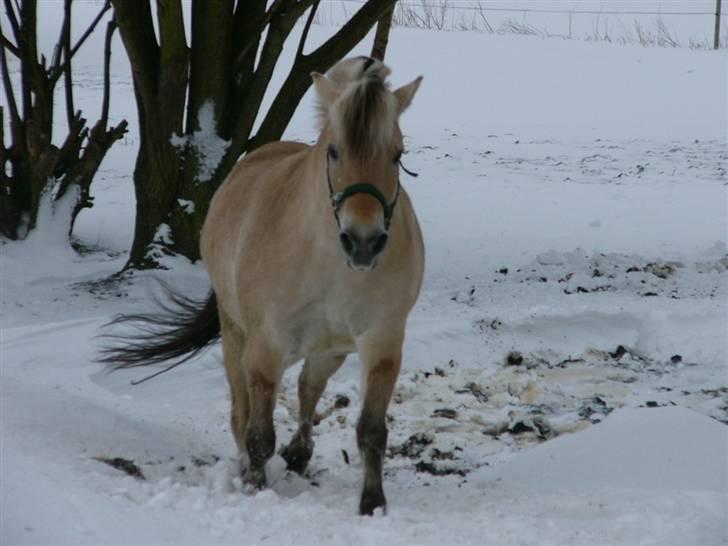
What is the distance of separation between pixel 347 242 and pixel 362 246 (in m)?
0.06

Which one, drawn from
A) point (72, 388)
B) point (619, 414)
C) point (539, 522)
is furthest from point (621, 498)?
point (72, 388)

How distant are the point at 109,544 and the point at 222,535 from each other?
38cm

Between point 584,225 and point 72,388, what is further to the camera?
point 584,225

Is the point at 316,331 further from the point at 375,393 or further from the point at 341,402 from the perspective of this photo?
the point at 341,402

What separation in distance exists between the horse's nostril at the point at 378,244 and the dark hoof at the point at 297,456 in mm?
1689

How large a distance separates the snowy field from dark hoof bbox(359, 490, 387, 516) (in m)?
0.05

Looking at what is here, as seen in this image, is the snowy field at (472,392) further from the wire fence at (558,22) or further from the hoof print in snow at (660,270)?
the wire fence at (558,22)

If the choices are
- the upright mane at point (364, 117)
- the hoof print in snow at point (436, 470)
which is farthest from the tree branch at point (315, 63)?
the upright mane at point (364, 117)

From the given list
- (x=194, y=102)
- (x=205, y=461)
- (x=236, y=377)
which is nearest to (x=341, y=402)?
(x=236, y=377)

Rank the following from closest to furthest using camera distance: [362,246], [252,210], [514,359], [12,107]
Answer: [362,246], [252,210], [514,359], [12,107]

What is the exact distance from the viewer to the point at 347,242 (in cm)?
348

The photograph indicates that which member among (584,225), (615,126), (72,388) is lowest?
(72,388)

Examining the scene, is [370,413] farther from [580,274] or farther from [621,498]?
[580,274]

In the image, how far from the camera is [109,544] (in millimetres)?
2881
